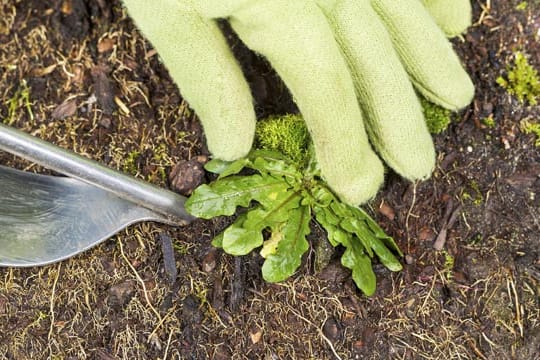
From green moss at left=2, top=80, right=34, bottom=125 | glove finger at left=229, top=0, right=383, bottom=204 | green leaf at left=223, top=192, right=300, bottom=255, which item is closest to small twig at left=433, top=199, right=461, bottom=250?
glove finger at left=229, top=0, right=383, bottom=204

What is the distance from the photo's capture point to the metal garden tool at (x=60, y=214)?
73.1 inches

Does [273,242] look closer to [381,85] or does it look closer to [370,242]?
[370,242]

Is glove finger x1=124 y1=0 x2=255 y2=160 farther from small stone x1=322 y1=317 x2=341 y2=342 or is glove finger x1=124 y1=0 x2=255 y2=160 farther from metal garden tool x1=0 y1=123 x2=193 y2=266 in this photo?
small stone x1=322 y1=317 x2=341 y2=342

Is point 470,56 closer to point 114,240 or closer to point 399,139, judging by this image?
point 399,139

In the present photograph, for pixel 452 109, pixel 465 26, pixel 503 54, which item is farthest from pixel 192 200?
pixel 503 54

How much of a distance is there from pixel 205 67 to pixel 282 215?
1.47 ft

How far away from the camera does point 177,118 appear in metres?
1.98

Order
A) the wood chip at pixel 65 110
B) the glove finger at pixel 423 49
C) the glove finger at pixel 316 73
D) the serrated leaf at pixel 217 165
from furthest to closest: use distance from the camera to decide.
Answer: the wood chip at pixel 65 110 → the serrated leaf at pixel 217 165 → the glove finger at pixel 423 49 → the glove finger at pixel 316 73

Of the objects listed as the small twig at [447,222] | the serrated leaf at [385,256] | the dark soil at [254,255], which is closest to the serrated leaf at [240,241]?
the dark soil at [254,255]

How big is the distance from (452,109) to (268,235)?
0.64 m

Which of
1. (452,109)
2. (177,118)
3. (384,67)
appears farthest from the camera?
(177,118)

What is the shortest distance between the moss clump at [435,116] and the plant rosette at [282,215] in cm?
35

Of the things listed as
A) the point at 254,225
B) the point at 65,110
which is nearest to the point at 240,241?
the point at 254,225

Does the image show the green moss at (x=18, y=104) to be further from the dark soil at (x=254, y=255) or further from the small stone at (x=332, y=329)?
the small stone at (x=332, y=329)
